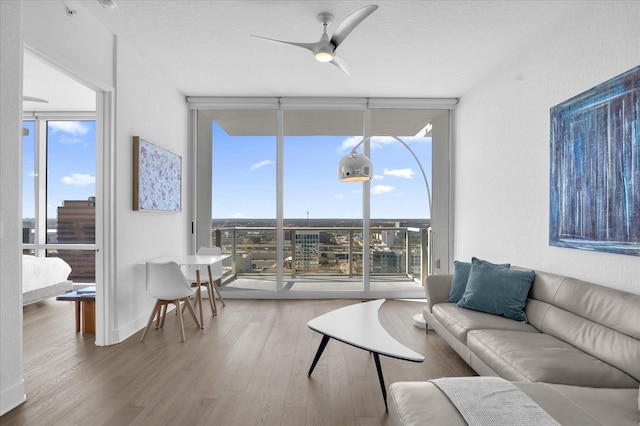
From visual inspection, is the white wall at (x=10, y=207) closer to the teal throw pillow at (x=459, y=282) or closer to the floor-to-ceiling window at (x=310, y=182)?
the floor-to-ceiling window at (x=310, y=182)

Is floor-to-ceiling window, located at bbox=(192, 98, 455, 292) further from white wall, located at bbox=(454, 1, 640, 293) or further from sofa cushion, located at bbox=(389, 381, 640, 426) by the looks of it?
sofa cushion, located at bbox=(389, 381, 640, 426)

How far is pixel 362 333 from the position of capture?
2.42 m

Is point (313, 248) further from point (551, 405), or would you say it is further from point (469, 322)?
point (551, 405)

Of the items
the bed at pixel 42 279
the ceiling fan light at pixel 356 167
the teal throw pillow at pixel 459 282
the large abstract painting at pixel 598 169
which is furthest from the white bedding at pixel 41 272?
the large abstract painting at pixel 598 169

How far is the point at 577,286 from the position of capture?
8.08 feet

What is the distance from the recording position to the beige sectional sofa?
150cm

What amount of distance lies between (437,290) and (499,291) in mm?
626

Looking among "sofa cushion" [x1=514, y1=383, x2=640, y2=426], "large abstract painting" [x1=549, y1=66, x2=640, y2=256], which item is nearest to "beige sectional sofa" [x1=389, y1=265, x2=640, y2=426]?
"sofa cushion" [x1=514, y1=383, x2=640, y2=426]

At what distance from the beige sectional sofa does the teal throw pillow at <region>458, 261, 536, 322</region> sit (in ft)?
0.19

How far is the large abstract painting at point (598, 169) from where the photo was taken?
221cm

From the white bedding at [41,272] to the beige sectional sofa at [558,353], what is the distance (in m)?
4.46

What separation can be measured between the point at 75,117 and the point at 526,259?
19.7 ft

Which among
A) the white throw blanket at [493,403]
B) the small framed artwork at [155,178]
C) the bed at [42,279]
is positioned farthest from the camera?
the bed at [42,279]

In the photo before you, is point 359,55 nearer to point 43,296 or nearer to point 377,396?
point 377,396
